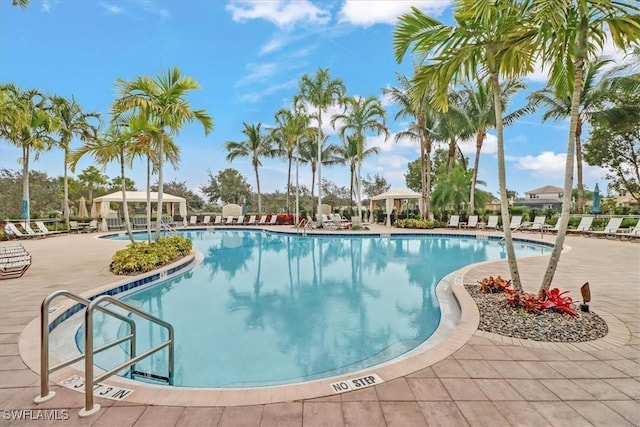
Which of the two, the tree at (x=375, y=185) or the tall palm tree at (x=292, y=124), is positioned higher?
the tall palm tree at (x=292, y=124)

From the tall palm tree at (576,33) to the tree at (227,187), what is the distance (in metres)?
34.6

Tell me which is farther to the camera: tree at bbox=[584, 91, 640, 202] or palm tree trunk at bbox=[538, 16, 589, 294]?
tree at bbox=[584, 91, 640, 202]

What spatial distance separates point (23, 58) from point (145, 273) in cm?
1486

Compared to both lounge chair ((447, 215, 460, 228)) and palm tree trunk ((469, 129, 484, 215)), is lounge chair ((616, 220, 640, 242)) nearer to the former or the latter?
palm tree trunk ((469, 129, 484, 215))

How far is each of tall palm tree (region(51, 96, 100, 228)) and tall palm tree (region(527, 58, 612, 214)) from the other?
932 inches

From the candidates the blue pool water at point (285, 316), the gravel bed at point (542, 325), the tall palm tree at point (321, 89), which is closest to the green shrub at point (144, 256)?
the blue pool water at point (285, 316)

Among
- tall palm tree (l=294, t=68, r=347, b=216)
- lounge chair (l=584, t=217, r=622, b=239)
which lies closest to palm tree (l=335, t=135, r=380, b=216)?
tall palm tree (l=294, t=68, r=347, b=216)

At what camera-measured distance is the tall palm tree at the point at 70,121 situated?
56.6 ft

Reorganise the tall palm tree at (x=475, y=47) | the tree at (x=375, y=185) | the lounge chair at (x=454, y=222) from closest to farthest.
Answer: the tall palm tree at (x=475, y=47) → the lounge chair at (x=454, y=222) → the tree at (x=375, y=185)

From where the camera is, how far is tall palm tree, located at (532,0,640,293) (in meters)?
3.62

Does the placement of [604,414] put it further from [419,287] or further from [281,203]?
[281,203]

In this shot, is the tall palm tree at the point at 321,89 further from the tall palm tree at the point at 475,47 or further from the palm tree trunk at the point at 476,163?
the tall palm tree at the point at 475,47

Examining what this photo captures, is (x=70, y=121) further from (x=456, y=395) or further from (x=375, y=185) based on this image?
(x=375, y=185)

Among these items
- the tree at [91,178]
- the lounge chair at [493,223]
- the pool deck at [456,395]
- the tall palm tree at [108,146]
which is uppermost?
the tree at [91,178]
